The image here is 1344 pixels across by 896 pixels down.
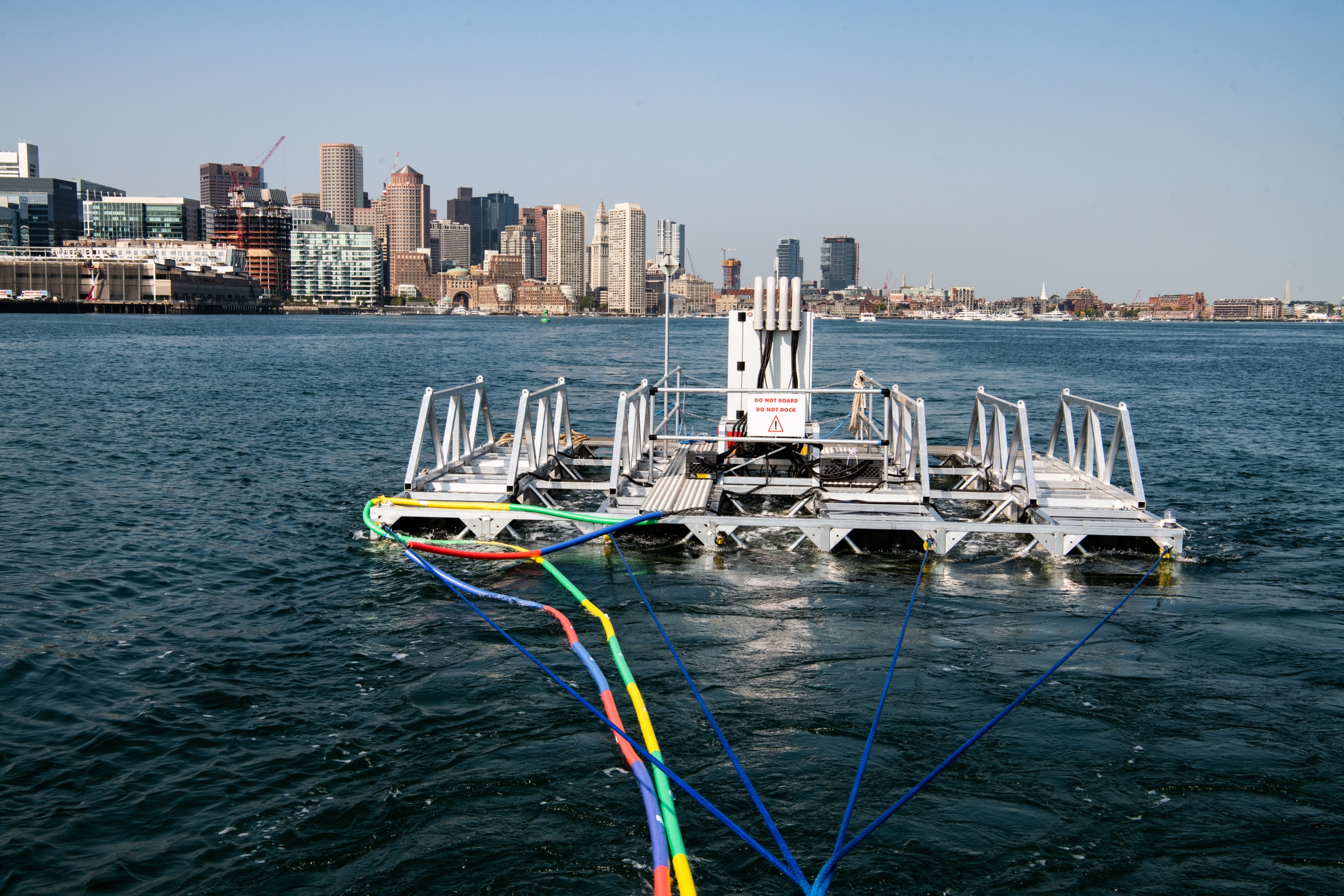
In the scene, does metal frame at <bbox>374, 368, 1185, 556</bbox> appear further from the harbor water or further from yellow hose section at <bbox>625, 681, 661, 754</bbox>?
yellow hose section at <bbox>625, 681, 661, 754</bbox>

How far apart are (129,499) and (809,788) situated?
679 inches

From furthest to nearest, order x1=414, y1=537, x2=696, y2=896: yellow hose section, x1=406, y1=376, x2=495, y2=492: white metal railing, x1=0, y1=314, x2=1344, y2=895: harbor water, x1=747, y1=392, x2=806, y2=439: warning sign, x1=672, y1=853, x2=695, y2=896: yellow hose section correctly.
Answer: x1=747, y1=392, x2=806, y2=439: warning sign, x1=406, y1=376, x2=495, y2=492: white metal railing, x1=0, y1=314, x2=1344, y2=895: harbor water, x1=414, y1=537, x2=696, y2=896: yellow hose section, x1=672, y1=853, x2=695, y2=896: yellow hose section

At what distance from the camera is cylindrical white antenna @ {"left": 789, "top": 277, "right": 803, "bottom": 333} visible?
18984 millimetres

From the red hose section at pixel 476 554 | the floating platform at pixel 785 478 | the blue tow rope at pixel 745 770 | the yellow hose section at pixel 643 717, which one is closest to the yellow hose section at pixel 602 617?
the yellow hose section at pixel 643 717

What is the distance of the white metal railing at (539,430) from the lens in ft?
55.7

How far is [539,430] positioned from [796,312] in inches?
218

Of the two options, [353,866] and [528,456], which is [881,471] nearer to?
[528,456]

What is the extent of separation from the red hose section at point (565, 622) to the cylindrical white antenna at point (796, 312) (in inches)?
346

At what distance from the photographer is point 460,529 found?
Answer: 15.7 meters

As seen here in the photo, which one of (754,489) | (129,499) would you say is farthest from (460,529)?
(129,499)

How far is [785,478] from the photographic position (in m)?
17.6

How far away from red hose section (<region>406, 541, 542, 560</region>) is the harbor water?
0.24 m

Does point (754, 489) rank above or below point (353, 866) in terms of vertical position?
above

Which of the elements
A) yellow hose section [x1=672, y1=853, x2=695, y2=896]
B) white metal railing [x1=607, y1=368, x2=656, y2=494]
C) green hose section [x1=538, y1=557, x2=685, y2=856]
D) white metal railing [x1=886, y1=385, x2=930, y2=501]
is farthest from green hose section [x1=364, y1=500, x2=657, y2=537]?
yellow hose section [x1=672, y1=853, x2=695, y2=896]
